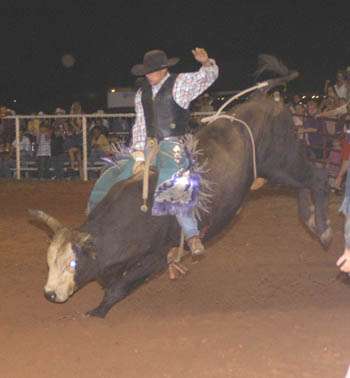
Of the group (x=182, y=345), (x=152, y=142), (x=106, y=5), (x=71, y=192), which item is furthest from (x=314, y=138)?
(x=106, y=5)

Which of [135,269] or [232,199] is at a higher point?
[232,199]

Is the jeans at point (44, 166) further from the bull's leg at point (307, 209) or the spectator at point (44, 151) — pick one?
the bull's leg at point (307, 209)

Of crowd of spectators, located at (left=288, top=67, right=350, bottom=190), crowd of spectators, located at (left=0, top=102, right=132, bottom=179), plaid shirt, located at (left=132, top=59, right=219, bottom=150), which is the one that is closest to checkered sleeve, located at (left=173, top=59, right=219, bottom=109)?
plaid shirt, located at (left=132, top=59, right=219, bottom=150)

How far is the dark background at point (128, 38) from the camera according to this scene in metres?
28.7

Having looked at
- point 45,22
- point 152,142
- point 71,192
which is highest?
point 45,22

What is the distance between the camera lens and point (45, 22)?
3050 centimetres

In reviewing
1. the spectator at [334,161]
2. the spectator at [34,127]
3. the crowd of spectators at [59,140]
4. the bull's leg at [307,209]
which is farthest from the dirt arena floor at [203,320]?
the spectator at [34,127]

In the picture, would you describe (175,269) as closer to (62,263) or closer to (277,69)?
A: (62,263)

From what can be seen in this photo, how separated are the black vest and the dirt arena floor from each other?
57.5 inches

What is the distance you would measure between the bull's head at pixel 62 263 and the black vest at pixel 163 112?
122cm

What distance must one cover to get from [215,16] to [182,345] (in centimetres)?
2719

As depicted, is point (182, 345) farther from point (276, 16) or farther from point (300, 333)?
point (276, 16)

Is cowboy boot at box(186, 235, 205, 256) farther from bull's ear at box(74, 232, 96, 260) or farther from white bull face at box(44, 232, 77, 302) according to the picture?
white bull face at box(44, 232, 77, 302)

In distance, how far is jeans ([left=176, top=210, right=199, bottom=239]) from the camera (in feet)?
18.4
